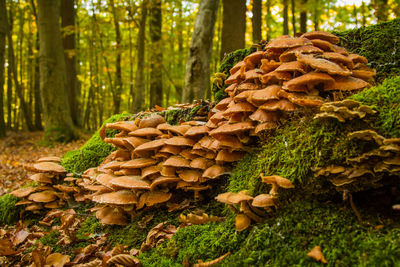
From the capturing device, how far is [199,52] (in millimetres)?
6426

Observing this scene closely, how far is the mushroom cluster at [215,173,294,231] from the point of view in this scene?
1.90m

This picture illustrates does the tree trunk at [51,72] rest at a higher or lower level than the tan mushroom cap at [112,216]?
higher

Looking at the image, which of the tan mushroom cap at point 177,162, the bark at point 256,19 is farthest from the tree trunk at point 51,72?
the tan mushroom cap at point 177,162

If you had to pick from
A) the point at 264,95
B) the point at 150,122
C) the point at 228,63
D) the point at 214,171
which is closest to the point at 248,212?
the point at 214,171

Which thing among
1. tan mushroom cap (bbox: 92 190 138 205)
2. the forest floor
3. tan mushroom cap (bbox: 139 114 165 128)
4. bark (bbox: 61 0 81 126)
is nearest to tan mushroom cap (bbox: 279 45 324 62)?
tan mushroom cap (bbox: 139 114 165 128)

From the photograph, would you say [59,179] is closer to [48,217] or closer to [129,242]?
[48,217]

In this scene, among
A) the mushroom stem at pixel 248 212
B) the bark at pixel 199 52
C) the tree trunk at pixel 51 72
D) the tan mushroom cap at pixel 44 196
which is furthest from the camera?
the tree trunk at pixel 51 72

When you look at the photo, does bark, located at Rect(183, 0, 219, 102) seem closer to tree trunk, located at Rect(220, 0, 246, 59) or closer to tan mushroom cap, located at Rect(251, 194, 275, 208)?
tree trunk, located at Rect(220, 0, 246, 59)

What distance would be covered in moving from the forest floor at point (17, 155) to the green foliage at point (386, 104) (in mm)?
6048

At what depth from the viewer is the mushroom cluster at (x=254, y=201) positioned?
1.90 m

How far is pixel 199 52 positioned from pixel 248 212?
5.07 metres

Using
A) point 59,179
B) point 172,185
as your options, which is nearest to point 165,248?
point 172,185

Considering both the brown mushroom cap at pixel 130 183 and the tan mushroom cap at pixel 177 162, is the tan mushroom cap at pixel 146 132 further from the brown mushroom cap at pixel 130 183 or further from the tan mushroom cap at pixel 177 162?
the brown mushroom cap at pixel 130 183

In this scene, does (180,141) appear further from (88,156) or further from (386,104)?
(88,156)
